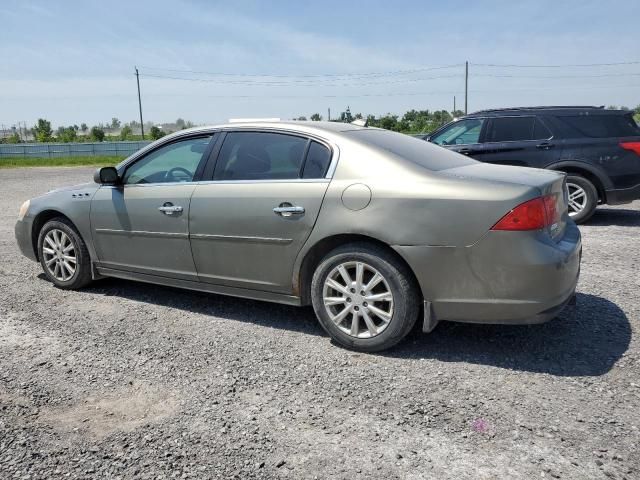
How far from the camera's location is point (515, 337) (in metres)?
3.97

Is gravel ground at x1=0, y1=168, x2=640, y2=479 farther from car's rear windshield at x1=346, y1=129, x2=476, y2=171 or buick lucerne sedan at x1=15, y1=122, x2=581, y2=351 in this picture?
car's rear windshield at x1=346, y1=129, x2=476, y2=171

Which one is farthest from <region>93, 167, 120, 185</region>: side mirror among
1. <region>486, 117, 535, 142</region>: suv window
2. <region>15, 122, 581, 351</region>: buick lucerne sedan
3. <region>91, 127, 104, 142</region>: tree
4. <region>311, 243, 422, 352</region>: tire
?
<region>91, 127, 104, 142</region>: tree

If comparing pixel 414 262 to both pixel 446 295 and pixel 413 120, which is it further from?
pixel 413 120

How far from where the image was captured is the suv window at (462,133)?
9359 millimetres

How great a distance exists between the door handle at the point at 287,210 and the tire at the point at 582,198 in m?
6.08

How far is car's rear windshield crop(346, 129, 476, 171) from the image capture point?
12.9 feet

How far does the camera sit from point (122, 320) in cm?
457

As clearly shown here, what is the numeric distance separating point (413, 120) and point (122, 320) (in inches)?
2453

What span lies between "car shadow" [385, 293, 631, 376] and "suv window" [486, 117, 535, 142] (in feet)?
16.9

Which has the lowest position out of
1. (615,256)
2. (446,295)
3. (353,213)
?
(615,256)

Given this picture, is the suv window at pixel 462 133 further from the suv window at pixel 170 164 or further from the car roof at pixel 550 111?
the suv window at pixel 170 164

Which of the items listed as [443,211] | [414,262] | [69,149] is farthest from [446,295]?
[69,149]

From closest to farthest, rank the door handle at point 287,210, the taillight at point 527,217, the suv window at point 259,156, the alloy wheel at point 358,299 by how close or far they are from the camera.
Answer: the taillight at point 527,217 → the alloy wheel at point 358,299 → the door handle at point 287,210 → the suv window at point 259,156

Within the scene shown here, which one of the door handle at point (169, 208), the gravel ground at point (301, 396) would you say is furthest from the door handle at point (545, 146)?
the door handle at point (169, 208)
